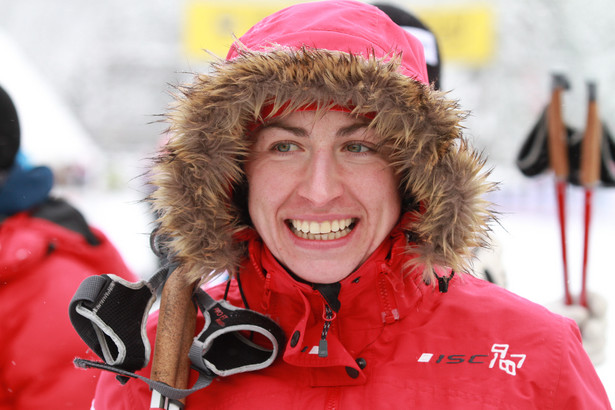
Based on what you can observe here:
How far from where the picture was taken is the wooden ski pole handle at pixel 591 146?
2.79 m

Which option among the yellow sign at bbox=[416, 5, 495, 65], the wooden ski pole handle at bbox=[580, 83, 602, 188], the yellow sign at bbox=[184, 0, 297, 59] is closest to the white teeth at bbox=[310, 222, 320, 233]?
the wooden ski pole handle at bbox=[580, 83, 602, 188]

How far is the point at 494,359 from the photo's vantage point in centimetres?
126

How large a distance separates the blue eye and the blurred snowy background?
0.81 metres

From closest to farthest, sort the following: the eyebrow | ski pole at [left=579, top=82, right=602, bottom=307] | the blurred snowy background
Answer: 1. the eyebrow
2. ski pole at [left=579, top=82, right=602, bottom=307]
3. the blurred snowy background

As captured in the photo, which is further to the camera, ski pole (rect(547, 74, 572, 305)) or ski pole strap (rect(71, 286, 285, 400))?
ski pole (rect(547, 74, 572, 305))

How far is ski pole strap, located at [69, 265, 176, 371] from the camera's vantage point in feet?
4.02

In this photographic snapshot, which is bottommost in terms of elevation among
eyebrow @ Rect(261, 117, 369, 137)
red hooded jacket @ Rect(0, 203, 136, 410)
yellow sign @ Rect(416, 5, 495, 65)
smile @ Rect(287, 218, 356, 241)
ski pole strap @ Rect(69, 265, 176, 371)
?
red hooded jacket @ Rect(0, 203, 136, 410)

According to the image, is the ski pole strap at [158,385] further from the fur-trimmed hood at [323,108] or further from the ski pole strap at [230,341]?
the fur-trimmed hood at [323,108]

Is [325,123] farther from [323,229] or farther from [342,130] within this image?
[323,229]

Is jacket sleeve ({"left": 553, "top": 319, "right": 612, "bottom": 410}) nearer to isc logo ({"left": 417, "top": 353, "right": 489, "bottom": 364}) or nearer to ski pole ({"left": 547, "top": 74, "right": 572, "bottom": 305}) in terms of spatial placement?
isc logo ({"left": 417, "top": 353, "right": 489, "bottom": 364})

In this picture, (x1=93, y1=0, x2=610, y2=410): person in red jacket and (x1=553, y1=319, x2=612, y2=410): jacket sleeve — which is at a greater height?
(x1=93, y1=0, x2=610, y2=410): person in red jacket

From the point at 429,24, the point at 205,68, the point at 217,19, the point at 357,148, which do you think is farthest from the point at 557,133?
the point at 217,19

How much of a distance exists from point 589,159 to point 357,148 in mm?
2076

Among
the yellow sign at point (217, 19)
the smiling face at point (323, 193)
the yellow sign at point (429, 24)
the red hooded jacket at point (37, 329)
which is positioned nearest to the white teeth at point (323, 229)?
the smiling face at point (323, 193)
